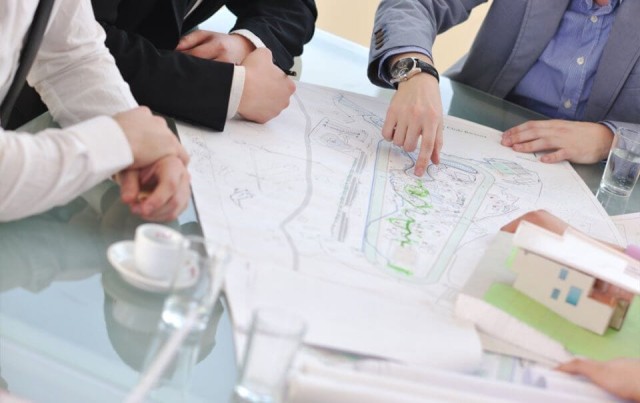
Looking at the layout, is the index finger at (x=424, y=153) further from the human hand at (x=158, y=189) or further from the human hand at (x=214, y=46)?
the human hand at (x=158, y=189)

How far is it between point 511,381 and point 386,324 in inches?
5.2

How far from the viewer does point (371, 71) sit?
1.72m

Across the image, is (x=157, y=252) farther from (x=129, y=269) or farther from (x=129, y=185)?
(x=129, y=185)

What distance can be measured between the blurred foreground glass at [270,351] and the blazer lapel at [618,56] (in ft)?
4.40

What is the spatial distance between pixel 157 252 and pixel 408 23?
998 millimetres

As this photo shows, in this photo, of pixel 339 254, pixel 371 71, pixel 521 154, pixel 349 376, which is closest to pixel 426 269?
pixel 339 254

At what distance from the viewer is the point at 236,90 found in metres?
1.32

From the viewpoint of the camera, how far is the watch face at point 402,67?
1581 mm

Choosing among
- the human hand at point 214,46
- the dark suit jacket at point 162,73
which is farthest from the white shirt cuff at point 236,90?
the human hand at point 214,46

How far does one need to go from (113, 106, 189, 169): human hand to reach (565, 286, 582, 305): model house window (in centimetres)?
47

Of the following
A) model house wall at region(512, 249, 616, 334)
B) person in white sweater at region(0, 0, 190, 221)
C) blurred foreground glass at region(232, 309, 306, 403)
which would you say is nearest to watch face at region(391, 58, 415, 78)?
person in white sweater at region(0, 0, 190, 221)

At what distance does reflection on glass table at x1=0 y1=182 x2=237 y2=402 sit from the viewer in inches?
29.5

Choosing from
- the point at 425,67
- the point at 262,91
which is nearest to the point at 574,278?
the point at 262,91

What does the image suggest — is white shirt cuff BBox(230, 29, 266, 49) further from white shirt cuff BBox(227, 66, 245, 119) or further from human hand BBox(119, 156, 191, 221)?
human hand BBox(119, 156, 191, 221)
